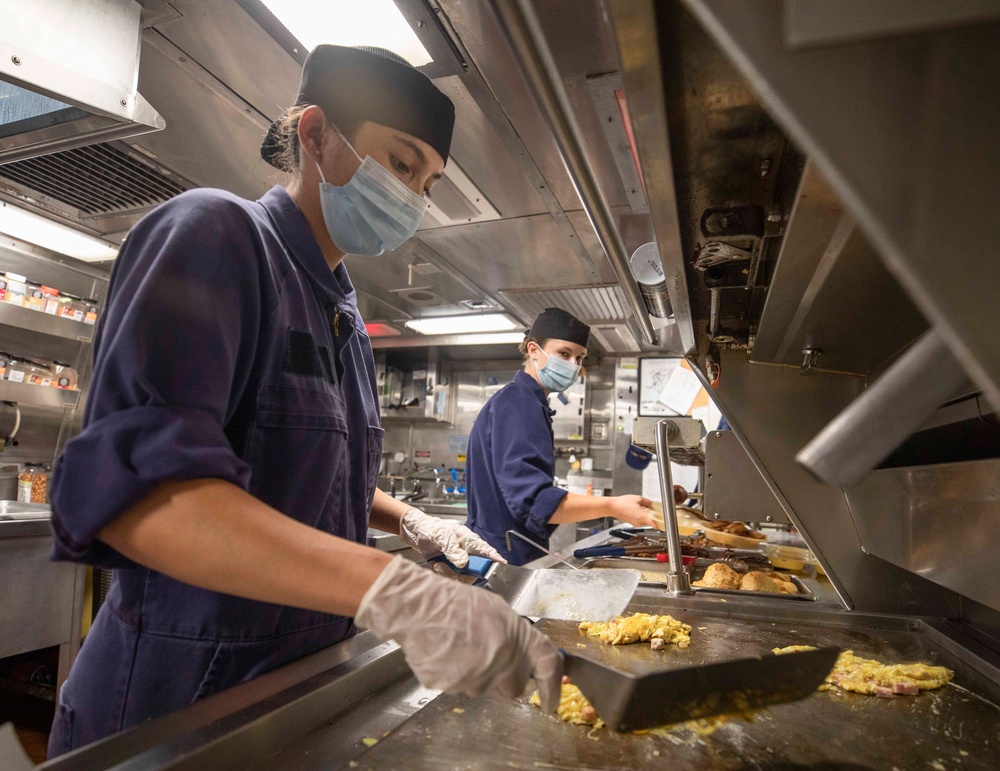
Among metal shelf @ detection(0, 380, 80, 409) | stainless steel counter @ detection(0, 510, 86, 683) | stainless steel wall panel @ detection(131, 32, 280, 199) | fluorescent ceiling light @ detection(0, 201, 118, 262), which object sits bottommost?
→ stainless steel counter @ detection(0, 510, 86, 683)

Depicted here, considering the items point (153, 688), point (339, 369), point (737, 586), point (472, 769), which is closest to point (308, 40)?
point (339, 369)

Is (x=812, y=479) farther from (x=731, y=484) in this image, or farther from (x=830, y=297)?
(x=830, y=297)

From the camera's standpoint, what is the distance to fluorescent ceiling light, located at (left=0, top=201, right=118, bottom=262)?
318cm

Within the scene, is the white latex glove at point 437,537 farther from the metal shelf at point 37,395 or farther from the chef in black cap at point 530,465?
the metal shelf at point 37,395

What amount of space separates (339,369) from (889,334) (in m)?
1.23

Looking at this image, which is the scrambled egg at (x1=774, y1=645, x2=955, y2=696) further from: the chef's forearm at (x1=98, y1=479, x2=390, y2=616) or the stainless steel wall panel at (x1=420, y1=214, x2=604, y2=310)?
the stainless steel wall panel at (x1=420, y1=214, x2=604, y2=310)

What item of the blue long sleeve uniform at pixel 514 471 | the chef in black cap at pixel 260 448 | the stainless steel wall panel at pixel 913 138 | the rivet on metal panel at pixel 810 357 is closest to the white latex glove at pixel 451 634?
the chef in black cap at pixel 260 448

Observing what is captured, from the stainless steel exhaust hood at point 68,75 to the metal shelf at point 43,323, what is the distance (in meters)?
2.11

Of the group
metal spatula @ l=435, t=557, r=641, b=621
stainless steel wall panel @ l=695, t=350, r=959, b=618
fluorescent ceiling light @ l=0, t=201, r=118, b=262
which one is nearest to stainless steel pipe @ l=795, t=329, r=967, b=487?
metal spatula @ l=435, t=557, r=641, b=621

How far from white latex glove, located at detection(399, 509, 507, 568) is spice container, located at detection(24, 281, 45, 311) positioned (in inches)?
150

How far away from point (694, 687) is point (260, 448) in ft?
2.49

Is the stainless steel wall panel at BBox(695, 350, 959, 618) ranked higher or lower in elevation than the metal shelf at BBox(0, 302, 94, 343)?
lower

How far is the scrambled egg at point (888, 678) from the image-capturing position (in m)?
1.17

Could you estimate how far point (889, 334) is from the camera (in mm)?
1273
